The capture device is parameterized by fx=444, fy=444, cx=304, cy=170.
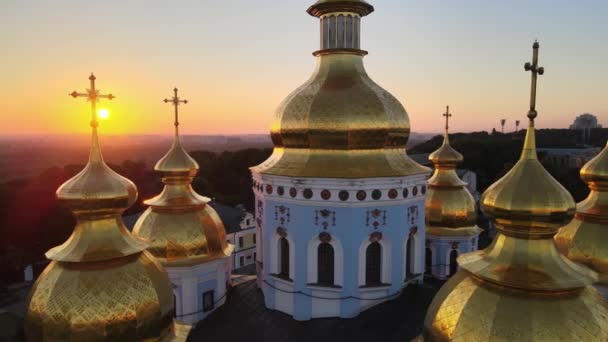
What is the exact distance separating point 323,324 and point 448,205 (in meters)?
6.52

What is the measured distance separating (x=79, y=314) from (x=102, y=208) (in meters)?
1.76

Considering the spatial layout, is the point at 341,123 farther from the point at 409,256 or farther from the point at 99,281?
the point at 99,281

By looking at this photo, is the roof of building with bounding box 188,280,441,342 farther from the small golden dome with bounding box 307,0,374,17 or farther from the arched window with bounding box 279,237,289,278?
the small golden dome with bounding box 307,0,374,17

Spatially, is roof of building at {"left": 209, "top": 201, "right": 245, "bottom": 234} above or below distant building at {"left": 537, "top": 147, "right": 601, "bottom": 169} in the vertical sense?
below

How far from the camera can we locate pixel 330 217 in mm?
11312

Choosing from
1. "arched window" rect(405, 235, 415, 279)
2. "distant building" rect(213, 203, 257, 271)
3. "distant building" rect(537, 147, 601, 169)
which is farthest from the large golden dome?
"distant building" rect(537, 147, 601, 169)

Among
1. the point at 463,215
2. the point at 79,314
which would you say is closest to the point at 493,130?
the point at 463,215

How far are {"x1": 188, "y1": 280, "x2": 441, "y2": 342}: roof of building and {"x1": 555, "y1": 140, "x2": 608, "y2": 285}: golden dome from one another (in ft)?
12.0

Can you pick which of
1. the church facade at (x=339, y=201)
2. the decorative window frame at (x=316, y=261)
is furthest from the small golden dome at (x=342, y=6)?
the decorative window frame at (x=316, y=261)

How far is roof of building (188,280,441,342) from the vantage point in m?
10.9

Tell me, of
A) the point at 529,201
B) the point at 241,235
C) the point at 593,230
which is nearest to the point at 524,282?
the point at 529,201

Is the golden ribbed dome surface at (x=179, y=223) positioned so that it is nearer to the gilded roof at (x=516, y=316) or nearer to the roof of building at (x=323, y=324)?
the roof of building at (x=323, y=324)

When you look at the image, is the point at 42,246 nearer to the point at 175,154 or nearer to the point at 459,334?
the point at 175,154

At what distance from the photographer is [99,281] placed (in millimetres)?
7207
